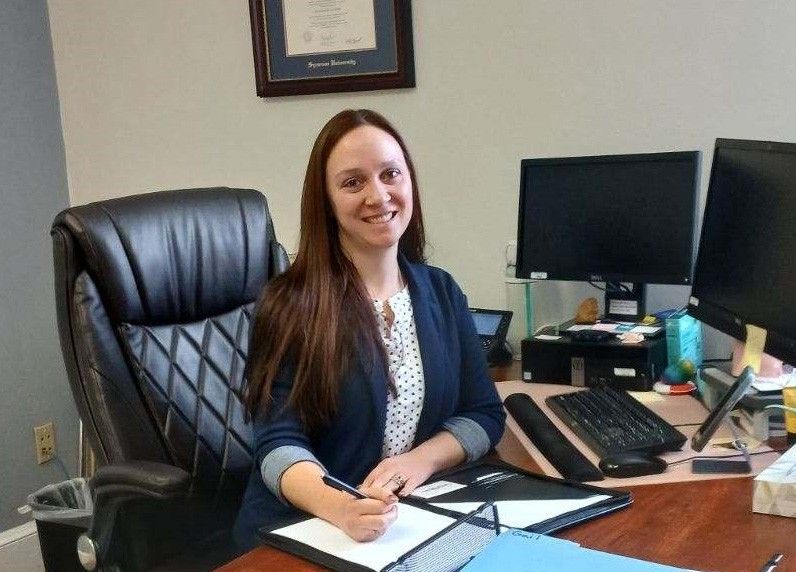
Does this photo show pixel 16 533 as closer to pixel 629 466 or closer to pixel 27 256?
pixel 27 256

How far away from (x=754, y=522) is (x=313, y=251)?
0.79 metres

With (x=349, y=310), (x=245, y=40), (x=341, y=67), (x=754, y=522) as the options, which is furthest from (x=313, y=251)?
(x=245, y=40)

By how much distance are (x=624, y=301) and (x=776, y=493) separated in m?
0.94

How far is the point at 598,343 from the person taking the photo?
1923mm

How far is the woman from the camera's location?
148 cm

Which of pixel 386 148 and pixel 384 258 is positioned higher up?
pixel 386 148

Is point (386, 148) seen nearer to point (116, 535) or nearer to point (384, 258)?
point (384, 258)

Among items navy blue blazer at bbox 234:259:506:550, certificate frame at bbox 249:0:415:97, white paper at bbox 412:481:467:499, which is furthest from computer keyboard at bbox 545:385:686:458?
certificate frame at bbox 249:0:415:97

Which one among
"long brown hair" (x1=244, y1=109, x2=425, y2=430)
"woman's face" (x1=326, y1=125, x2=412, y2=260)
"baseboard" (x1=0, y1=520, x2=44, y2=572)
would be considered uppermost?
"woman's face" (x1=326, y1=125, x2=412, y2=260)

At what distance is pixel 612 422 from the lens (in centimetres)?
161

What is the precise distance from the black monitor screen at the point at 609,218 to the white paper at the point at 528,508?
83 centimetres

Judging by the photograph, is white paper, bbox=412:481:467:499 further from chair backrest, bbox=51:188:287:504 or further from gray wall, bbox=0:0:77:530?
gray wall, bbox=0:0:77:530

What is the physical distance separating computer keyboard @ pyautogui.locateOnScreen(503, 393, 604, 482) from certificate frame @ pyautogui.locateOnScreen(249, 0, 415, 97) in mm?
1035

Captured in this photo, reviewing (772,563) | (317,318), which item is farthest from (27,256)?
(772,563)
